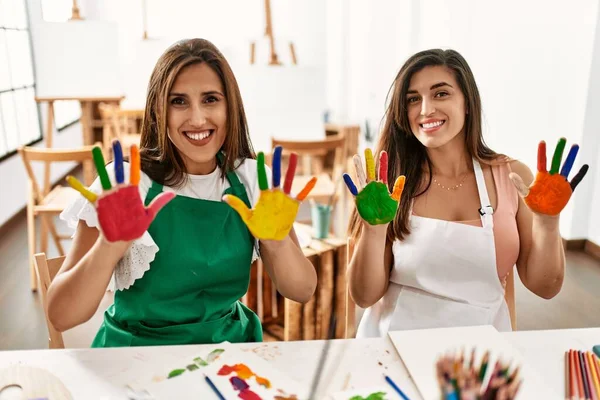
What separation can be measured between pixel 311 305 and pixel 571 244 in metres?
2.12

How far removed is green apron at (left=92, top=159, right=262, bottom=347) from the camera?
1.16 meters

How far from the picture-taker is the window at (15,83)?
4.29 m

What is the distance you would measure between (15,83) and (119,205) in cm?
439

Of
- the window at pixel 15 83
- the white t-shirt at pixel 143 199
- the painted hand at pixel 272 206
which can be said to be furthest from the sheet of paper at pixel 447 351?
the window at pixel 15 83

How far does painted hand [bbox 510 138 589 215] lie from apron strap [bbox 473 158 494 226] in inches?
7.9

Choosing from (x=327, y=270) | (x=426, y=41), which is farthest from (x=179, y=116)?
(x=426, y=41)

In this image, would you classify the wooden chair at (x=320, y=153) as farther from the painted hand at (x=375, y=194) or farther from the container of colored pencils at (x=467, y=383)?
the container of colored pencils at (x=467, y=383)

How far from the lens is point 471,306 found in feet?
4.40

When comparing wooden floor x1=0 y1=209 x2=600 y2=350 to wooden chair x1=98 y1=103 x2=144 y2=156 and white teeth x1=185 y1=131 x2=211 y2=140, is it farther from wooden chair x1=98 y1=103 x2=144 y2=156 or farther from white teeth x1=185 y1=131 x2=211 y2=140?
white teeth x1=185 y1=131 x2=211 y2=140

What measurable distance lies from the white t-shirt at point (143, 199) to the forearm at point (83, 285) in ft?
0.31

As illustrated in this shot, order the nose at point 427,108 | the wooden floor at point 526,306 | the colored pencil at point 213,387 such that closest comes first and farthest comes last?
the colored pencil at point 213,387, the nose at point 427,108, the wooden floor at point 526,306

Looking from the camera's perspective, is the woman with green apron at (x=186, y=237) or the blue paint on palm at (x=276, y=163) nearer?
the blue paint on palm at (x=276, y=163)

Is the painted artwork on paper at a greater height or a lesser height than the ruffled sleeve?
lesser

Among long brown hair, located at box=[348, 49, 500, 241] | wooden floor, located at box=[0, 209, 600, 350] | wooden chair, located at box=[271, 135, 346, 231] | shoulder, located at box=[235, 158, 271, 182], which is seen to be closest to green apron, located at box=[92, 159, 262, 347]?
shoulder, located at box=[235, 158, 271, 182]
